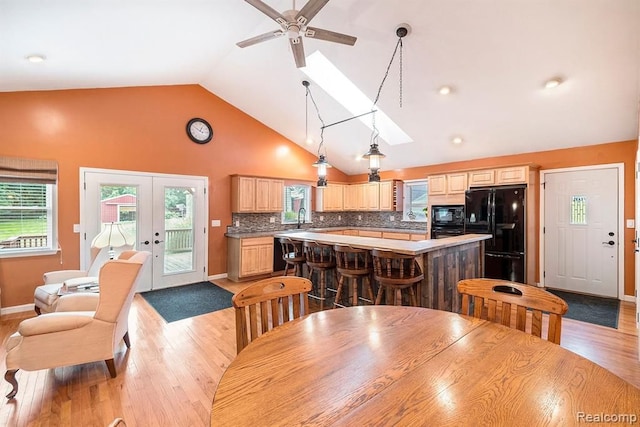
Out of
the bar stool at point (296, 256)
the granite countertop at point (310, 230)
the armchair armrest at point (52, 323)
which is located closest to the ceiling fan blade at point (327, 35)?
the bar stool at point (296, 256)

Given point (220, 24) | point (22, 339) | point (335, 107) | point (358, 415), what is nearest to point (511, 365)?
point (358, 415)

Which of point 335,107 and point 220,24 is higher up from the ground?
point 220,24

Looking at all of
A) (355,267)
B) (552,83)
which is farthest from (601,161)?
(355,267)

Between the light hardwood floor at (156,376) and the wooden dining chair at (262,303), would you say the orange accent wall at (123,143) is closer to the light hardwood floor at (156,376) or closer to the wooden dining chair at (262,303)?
the light hardwood floor at (156,376)

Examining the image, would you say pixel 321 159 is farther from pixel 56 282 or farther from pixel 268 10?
pixel 56 282

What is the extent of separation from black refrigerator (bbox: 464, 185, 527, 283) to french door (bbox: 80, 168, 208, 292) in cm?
494

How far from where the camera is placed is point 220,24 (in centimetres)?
351

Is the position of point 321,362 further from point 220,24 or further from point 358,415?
point 220,24

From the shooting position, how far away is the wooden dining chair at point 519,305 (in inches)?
58.0

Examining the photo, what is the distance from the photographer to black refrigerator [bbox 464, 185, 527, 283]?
4.77 meters

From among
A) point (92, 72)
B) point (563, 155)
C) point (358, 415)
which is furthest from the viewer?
point (563, 155)

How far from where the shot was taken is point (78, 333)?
2.31m

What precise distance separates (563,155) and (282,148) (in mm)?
5177

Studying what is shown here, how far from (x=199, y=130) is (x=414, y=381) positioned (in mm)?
5528
